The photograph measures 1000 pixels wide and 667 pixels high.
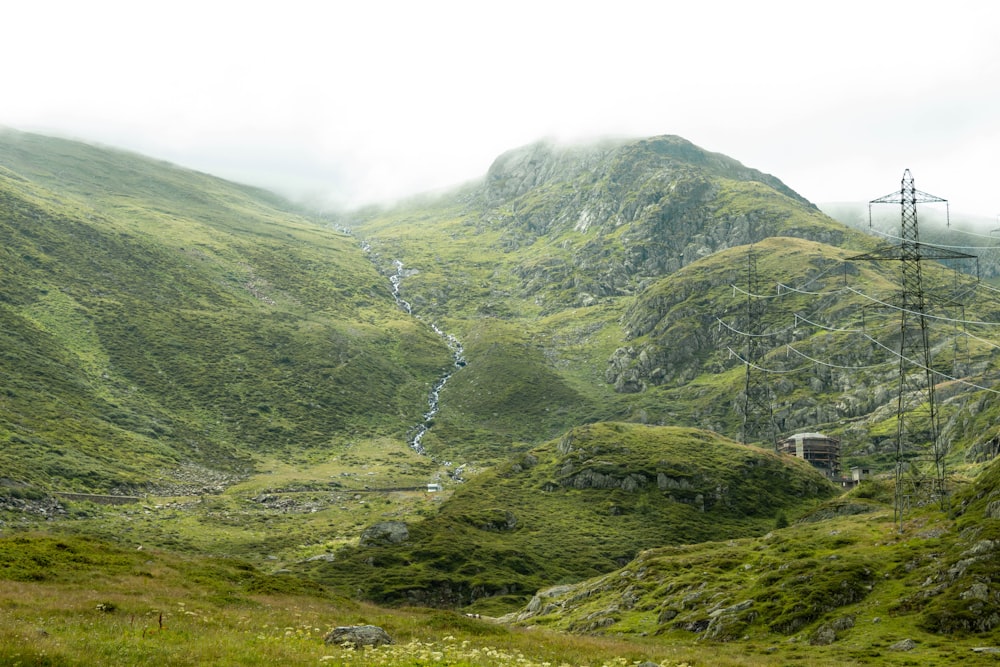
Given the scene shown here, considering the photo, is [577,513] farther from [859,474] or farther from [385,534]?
[859,474]

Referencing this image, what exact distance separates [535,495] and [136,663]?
15016cm

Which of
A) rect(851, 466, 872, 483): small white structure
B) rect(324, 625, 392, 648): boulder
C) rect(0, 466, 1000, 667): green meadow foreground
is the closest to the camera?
rect(0, 466, 1000, 667): green meadow foreground

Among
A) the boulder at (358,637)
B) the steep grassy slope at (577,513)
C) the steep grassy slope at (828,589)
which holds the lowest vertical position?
the steep grassy slope at (577,513)

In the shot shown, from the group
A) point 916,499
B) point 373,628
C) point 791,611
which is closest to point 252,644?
point 373,628

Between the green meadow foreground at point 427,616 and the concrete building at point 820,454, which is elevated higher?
the green meadow foreground at point 427,616

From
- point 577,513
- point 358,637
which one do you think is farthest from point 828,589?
point 577,513

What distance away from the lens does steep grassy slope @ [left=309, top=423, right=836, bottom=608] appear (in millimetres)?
115938

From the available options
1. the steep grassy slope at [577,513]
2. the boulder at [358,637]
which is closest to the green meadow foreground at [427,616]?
the boulder at [358,637]

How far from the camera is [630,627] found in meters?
67.1

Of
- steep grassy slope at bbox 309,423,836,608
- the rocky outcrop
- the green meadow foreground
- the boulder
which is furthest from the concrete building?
the boulder

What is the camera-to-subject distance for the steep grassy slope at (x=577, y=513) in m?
116

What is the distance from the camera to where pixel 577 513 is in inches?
6225

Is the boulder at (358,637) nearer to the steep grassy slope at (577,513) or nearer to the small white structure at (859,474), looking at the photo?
the steep grassy slope at (577,513)

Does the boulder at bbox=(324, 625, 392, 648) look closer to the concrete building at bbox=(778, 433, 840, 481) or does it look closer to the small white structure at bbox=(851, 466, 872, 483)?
the small white structure at bbox=(851, 466, 872, 483)
